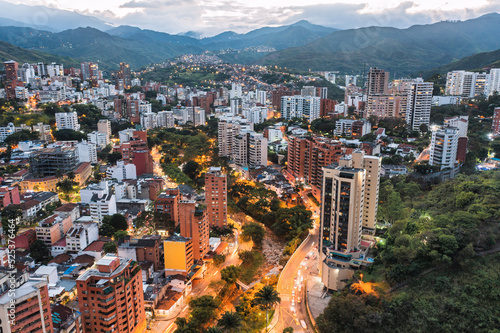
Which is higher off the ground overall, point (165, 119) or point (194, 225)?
point (165, 119)

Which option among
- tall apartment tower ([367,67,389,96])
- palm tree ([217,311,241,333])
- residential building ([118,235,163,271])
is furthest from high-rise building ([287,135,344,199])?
tall apartment tower ([367,67,389,96])

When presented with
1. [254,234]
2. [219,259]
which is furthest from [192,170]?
[219,259]

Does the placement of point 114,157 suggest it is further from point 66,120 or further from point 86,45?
point 86,45

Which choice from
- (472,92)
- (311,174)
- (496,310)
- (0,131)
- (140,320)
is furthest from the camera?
(472,92)

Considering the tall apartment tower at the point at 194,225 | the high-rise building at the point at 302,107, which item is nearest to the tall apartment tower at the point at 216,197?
the tall apartment tower at the point at 194,225

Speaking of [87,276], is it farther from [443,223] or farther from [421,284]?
[443,223]

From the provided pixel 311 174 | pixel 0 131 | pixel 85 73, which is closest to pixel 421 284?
pixel 311 174
